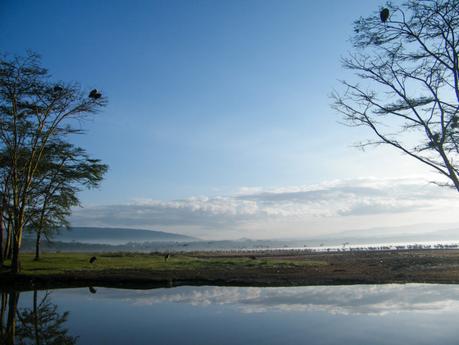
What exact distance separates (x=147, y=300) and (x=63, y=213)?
23.0 m

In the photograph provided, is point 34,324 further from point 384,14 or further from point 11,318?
point 384,14

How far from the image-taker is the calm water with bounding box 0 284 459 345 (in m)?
12.2

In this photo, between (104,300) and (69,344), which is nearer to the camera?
(69,344)

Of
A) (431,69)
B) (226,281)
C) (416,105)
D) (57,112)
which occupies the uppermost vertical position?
(57,112)

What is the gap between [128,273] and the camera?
92.9ft

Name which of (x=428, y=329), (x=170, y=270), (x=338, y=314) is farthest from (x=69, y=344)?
(x=170, y=270)

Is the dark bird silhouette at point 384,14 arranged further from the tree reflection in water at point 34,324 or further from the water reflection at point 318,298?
the tree reflection in water at point 34,324

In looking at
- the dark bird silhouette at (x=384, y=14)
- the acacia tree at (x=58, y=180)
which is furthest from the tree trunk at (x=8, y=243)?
the dark bird silhouette at (x=384, y=14)

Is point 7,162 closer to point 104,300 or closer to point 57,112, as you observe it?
point 57,112

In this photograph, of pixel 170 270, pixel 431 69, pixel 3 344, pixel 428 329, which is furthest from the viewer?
pixel 170 270

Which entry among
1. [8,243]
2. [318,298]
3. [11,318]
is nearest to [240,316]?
[318,298]

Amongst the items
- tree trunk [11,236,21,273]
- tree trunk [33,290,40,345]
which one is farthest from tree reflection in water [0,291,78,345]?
tree trunk [11,236,21,273]

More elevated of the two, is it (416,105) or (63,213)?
(416,105)

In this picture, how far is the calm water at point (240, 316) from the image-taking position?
12188mm
